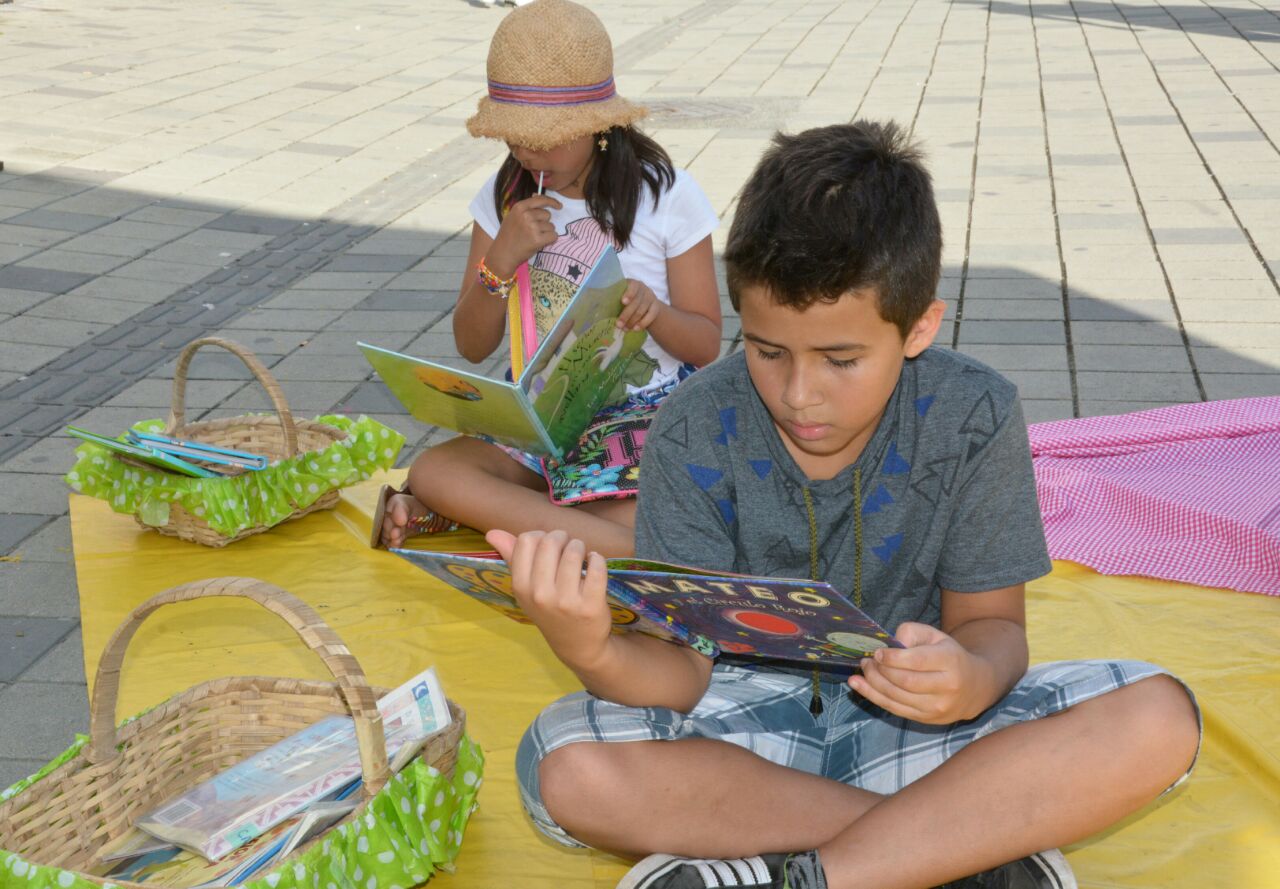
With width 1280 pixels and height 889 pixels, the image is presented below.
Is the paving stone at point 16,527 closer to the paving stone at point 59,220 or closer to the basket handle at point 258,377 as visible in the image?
the basket handle at point 258,377

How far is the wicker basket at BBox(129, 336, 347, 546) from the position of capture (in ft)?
9.16

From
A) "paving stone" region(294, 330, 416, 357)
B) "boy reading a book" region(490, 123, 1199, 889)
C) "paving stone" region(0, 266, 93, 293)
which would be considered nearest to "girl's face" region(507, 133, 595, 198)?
"boy reading a book" region(490, 123, 1199, 889)

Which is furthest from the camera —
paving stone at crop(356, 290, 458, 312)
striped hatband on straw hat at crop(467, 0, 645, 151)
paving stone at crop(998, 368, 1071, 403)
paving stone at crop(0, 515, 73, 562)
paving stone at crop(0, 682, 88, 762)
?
paving stone at crop(356, 290, 458, 312)

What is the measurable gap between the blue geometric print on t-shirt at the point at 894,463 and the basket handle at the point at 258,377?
137 centimetres

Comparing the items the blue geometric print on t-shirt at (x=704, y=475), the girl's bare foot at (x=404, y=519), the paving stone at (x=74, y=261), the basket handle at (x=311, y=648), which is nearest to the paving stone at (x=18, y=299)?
the paving stone at (x=74, y=261)

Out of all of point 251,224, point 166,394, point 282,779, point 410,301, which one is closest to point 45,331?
point 166,394

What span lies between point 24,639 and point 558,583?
4.92ft

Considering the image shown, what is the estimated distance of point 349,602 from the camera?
2.68 meters

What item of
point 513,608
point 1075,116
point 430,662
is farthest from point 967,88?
point 513,608

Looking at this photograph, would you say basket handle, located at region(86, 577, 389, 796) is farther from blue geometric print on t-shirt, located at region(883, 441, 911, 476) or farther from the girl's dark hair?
the girl's dark hair

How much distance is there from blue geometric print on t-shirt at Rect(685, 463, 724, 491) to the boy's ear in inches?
11.5

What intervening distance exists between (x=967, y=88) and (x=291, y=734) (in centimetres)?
662

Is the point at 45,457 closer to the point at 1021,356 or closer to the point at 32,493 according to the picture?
the point at 32,493

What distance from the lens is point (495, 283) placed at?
8.81 ft
